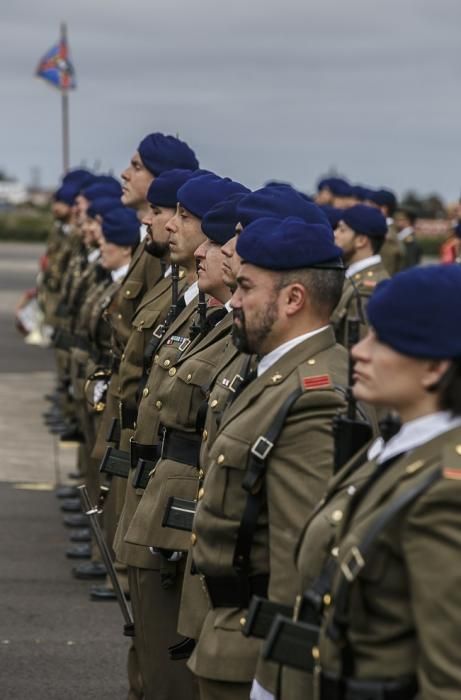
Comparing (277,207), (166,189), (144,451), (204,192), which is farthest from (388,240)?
(277,207)

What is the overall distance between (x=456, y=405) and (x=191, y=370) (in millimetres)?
2730

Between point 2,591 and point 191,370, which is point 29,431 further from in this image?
point 191,370

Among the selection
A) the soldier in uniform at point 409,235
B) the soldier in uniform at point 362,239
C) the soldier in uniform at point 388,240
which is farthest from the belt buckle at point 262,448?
the soldier in uniform at point 409,235

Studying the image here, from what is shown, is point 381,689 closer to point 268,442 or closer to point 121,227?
point 268,442

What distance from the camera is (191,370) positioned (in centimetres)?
614

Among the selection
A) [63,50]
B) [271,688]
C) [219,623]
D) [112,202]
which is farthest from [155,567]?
[63,50]

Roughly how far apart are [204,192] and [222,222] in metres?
0.58

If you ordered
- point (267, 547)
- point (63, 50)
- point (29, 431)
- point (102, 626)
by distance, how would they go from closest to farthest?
point (267, 547) → point (102, 626) → point (29, 431) → point (63, 50)

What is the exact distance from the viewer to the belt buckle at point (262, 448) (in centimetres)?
455

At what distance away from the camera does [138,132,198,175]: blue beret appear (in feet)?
27.5

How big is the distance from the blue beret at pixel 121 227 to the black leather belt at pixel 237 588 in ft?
16.5

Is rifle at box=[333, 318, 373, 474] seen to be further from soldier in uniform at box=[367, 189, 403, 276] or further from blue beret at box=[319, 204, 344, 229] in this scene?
soldier in uniform at box=[367, 189, 403, 276]

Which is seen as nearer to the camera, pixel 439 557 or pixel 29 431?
pixel 439 557

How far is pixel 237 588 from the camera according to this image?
15.6ft
